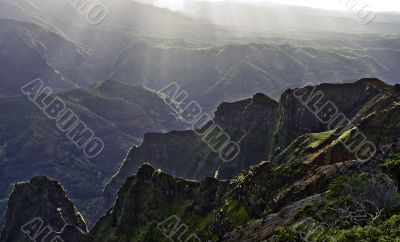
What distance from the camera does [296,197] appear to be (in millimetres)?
79312

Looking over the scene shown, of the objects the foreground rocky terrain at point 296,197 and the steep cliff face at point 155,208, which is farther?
the steep cliff face at point 155,208

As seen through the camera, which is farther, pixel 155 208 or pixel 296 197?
pixel 155 208

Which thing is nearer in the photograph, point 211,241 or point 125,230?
point 211,241

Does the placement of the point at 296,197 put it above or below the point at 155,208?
above

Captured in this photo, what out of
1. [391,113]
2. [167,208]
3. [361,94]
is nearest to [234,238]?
[391,113]

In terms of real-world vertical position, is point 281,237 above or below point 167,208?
below

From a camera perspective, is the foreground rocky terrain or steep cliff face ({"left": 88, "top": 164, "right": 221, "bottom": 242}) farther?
steep cliff face ({"left": 88, "top": 164, "right": 221, "bottom": 242})

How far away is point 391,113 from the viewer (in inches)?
4963

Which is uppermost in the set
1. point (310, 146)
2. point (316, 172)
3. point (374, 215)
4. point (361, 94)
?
point (361, 94)

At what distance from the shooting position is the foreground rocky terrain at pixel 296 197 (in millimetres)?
51469

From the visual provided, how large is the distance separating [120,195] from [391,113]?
290 feet

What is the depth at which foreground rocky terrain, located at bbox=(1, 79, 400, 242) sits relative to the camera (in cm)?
5147

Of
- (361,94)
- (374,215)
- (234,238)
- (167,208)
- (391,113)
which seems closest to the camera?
(374,215)

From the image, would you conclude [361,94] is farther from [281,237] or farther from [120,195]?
[281,237]
